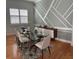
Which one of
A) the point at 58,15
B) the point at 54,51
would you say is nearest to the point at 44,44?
the point at 54,51

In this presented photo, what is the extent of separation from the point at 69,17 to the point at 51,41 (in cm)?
81

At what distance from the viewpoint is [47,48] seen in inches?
71.6

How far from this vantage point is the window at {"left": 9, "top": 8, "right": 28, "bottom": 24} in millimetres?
1538

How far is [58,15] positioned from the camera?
218 centimetres

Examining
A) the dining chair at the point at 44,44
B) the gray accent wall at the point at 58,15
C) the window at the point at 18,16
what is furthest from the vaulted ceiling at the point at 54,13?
the dining chair at the point at 44,44

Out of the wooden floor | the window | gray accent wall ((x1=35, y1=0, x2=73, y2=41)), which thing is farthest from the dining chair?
the window

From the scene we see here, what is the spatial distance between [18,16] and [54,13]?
0.81 meters

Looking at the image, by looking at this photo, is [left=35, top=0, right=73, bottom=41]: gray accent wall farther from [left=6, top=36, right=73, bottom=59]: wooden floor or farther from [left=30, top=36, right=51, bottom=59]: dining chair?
[left=30, top=36, right=51, bottom=59]: dining chair

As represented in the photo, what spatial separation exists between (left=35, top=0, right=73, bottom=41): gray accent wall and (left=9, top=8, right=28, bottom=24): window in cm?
21

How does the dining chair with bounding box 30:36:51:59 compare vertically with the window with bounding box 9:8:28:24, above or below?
below

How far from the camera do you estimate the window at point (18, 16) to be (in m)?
1.54

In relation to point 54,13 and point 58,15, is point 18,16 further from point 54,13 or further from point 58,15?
point 58,15

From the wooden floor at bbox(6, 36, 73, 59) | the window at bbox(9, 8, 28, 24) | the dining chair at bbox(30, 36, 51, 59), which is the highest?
the window at bbox(9, 8, 28, 24)
